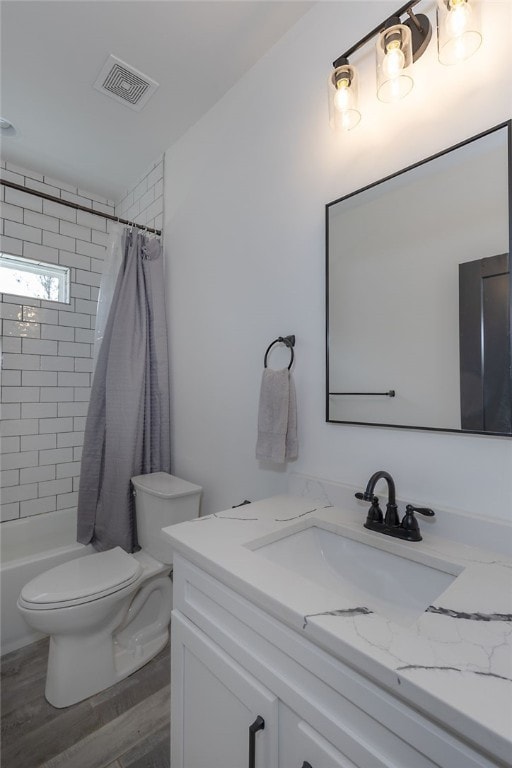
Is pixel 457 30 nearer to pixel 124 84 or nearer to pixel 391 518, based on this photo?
pixel 391 518

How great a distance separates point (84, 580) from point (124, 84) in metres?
2.26

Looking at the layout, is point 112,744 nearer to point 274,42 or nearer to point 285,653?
point 285,653

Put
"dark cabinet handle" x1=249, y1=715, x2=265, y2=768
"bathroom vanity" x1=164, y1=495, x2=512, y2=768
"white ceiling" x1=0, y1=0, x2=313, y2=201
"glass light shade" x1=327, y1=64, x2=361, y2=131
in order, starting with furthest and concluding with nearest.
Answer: "white ceiling" x1=0, y1=0, x2=313, y2=201
"glass light shade" x1=327, y1=64, x2=361, y2=131
"dark cabinet handle" x1=249, y1=715, x2=265, y2=768
"bathroom vanity" x1=164, y1=495, x2=512, y2=768

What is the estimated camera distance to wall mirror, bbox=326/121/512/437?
0.87 metres

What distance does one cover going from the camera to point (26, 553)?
6.93 ft

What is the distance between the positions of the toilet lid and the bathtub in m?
0.38

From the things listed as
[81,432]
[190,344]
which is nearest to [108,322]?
[190,344]

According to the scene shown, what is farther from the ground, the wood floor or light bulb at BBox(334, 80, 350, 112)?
light bulb at BBox(334, 80, 350, 112)

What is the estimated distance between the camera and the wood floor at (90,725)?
116 centimetres

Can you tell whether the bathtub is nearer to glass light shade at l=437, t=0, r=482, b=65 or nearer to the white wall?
the white wall

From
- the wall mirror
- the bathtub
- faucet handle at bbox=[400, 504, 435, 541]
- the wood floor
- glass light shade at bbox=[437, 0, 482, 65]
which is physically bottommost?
the wood floor

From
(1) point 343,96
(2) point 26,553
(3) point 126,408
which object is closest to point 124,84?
(1) point 343,96

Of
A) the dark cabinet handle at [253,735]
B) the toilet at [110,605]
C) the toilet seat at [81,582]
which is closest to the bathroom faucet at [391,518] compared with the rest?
the dark cabinet handle at [253,735]

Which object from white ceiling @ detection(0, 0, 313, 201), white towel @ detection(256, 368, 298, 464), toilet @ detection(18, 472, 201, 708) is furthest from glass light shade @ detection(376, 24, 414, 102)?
toilet @ detection(18, 472, 201, 708)
